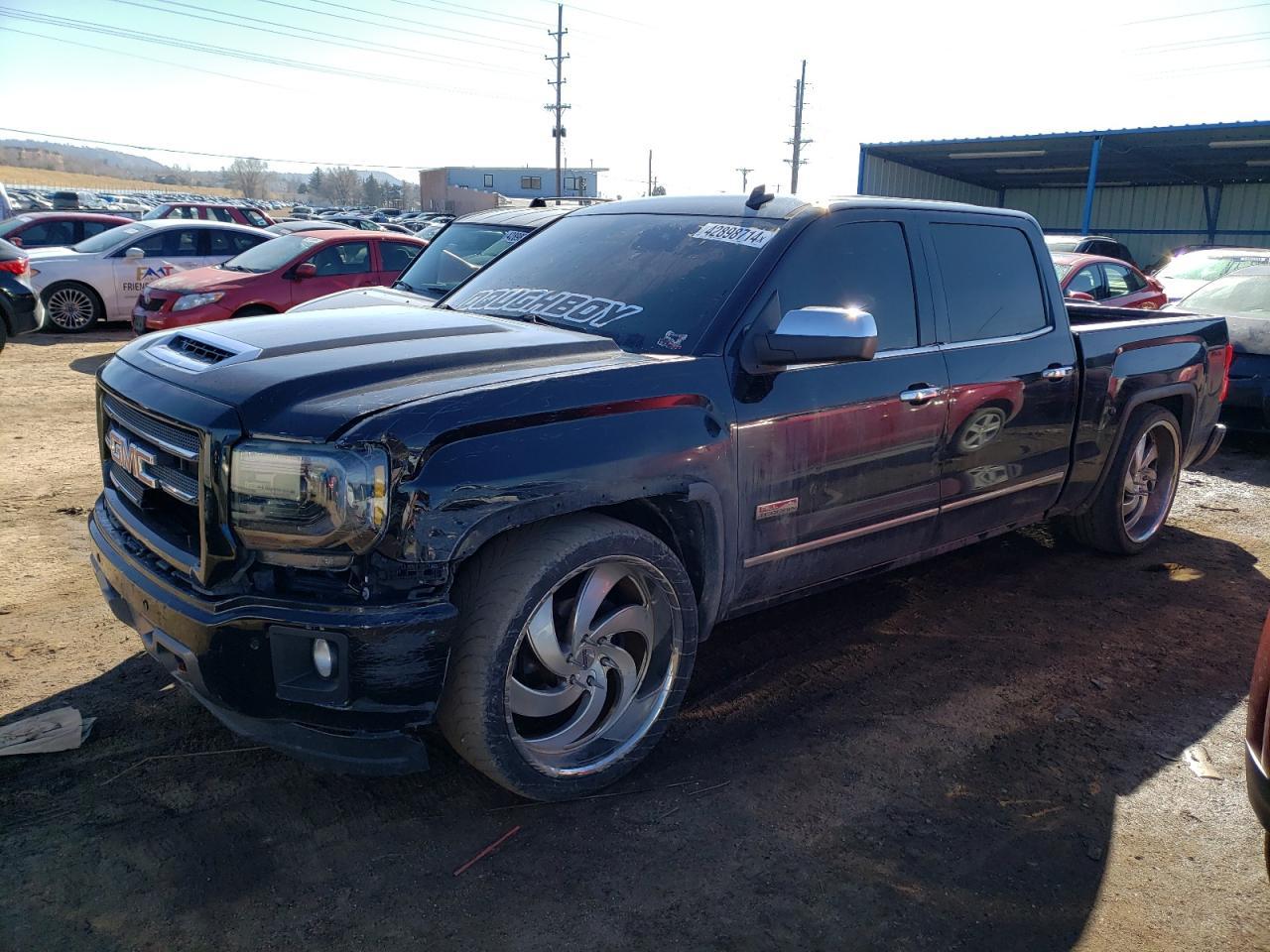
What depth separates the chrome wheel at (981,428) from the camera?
410 cm

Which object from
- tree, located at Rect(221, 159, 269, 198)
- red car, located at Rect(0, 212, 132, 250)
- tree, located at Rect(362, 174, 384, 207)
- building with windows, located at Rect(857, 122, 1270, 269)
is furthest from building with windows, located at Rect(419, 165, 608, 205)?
red car, located at Rect(0, 212, 132, 250)

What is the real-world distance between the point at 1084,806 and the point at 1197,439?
11.5ft

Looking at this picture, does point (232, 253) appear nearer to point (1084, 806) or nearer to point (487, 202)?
point (1084, 806)

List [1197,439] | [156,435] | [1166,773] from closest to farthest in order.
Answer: [156,435] → [1166,773] → [1197,439]

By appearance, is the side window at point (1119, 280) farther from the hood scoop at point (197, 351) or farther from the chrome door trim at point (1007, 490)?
the hood scoop at point (197, 351)

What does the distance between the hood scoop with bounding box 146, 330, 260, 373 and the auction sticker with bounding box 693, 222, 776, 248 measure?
1706mm

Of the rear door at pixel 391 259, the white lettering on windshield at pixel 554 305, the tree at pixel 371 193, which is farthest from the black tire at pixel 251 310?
the tree at pixel 371 193

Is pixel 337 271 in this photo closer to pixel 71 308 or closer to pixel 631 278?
pixel 71 308

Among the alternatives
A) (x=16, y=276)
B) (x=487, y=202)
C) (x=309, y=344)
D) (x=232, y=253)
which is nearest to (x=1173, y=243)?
(x=232, y=253)

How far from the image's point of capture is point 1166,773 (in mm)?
3385

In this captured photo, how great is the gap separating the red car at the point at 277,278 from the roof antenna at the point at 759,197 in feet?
24.1

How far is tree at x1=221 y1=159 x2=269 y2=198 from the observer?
4296 inches

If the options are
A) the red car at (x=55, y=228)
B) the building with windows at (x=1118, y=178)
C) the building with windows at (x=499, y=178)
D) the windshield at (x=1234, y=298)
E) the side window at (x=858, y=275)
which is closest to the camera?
the side window at (x=858, y=275)

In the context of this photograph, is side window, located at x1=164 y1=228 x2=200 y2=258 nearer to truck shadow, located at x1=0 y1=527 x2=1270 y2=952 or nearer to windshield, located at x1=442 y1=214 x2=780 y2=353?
windshield, located at x1=442 y1=214 x2=780 y2=353
